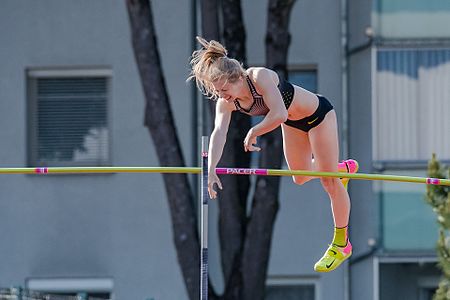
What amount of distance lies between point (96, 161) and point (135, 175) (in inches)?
27.6

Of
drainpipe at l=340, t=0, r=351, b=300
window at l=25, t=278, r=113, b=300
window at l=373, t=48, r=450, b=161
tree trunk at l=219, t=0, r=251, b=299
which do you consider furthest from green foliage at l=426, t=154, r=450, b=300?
window at l=25, t=278, r=113, b=300

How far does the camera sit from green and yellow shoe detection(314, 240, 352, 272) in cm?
1167

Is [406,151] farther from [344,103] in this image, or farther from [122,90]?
[122,90]

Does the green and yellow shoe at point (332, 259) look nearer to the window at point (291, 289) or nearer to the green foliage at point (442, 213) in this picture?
the green foliage at point (442, 213)

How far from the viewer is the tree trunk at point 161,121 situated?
1711 cm

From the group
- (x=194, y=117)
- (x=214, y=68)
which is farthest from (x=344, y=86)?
(x=214, y=68)

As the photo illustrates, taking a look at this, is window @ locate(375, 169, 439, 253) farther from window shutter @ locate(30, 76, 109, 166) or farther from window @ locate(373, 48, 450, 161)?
window shutter @ locate(30, 76, 109, 166)

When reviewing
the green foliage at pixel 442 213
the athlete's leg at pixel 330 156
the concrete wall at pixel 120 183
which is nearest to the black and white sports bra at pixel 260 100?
the athlete's leg at pixel 330 156

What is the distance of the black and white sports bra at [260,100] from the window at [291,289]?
31.9 feet

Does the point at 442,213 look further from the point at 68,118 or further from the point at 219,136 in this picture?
the point at 68,118

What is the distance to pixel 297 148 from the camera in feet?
38.0

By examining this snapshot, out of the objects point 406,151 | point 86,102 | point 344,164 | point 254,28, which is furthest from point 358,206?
point 344,164

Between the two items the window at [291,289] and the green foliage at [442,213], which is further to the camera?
the window at [291,289]

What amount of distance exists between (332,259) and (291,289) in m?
9.07
